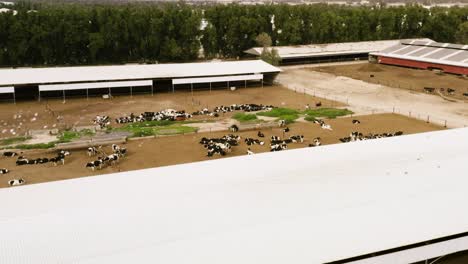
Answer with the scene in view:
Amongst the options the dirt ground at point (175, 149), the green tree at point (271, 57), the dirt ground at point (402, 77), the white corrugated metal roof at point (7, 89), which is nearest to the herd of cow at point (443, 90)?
the dirt ground at point (402, 77)

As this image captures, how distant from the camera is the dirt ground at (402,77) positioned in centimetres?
5212

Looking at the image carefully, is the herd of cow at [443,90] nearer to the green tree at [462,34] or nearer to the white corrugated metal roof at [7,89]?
the green tree at [462,34]

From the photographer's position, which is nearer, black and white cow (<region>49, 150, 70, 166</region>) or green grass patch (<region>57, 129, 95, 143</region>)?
black and white cow (<region>49, 150, 70, 166</region>)

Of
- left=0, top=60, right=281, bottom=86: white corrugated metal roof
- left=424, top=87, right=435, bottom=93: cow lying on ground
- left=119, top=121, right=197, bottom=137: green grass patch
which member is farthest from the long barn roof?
left=119, top=121, right=197, bottom=137: green grass patch

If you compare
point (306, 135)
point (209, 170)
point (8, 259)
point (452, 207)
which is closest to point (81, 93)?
point (306, 135)

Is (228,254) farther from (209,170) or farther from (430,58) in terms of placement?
(430,58)

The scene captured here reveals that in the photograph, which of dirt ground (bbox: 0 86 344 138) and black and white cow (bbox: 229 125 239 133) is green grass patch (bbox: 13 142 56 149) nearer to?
dirt ground (bbox: 0 86 344 138)

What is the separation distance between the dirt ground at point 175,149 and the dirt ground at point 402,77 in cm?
1431

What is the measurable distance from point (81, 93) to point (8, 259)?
34493 mm

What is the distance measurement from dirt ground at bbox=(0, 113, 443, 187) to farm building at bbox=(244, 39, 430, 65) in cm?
2808

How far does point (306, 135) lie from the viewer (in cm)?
3509

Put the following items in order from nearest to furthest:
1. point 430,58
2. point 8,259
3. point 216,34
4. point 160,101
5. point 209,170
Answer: point 8,259 → point 209,170 → point 160,101 → point 430,58 → point 216,34

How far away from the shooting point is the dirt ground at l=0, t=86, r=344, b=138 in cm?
3909

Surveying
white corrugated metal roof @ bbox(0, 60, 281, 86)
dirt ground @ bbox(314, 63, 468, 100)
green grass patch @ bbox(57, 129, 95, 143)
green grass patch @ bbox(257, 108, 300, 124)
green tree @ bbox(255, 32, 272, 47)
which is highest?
green tree @ bbox(255, 32, 272, 47)
